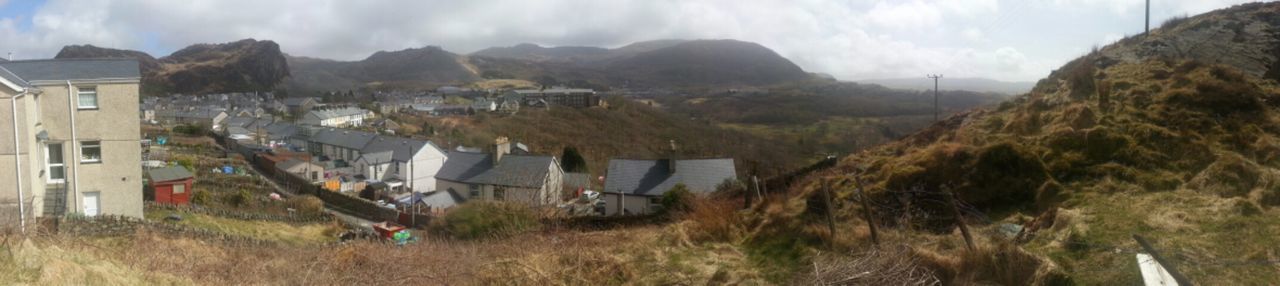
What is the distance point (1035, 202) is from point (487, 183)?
22749mm

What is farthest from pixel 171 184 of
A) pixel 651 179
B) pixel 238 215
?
pixel 651 179

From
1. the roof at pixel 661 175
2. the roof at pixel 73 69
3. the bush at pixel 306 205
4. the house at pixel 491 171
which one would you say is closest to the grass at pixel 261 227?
the bush at pixel 306 205

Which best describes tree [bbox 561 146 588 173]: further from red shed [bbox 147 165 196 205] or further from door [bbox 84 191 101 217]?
door [bbox 84 191 101 217]

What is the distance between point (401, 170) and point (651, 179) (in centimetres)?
2086

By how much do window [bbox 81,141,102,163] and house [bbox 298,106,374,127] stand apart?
52.6m

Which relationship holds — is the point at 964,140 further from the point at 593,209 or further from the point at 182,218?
the point at 182,218

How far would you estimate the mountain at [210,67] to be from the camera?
411ft

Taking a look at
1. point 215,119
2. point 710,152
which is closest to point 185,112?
point 215,119

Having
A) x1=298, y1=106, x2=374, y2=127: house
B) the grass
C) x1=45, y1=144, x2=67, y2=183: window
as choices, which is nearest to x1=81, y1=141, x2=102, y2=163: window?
x1=45, y1=144, x2=67, y2=183: window

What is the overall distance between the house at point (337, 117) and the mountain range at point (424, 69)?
42.8 meters

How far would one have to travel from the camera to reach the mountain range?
116 metres

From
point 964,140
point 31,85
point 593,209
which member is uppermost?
point 31,85

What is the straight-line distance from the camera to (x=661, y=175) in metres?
24.5

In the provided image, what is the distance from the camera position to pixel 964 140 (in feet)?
41.2
